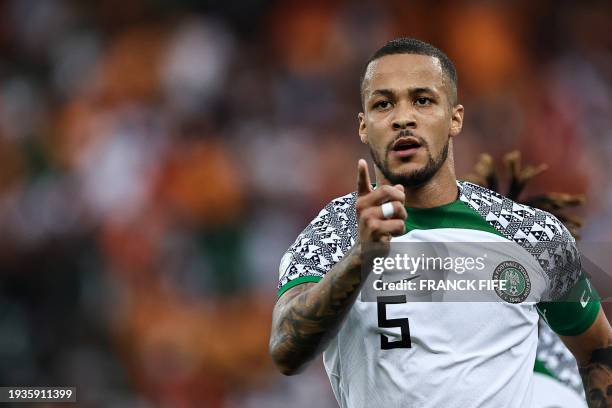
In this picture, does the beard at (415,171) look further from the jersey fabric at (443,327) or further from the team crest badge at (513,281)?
the team crest badge at (513,281)

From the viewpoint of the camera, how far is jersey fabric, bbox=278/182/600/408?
2621 mm

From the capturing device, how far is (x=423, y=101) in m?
2.84

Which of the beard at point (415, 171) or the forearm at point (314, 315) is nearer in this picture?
the forearm at point (314, 315)

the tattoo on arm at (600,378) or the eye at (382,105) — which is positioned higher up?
the eye at (382,105)

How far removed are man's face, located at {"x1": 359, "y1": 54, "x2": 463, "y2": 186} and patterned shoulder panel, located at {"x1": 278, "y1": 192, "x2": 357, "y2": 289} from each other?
0.19 meters

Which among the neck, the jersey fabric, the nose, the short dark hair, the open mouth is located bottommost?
the jersey fabric

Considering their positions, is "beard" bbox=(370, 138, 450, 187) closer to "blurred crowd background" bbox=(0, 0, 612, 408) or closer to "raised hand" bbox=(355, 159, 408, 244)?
"raised hand" bbox=(355, 159, 408, 244)

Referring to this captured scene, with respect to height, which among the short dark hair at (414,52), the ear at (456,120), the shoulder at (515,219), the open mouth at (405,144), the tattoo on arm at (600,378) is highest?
the short dark hair at (414,52)

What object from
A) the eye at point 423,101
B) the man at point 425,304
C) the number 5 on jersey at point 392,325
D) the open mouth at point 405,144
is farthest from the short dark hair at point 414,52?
the number 5 on jersey at point 392,325

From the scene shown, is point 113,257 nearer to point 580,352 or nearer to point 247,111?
point 247,111

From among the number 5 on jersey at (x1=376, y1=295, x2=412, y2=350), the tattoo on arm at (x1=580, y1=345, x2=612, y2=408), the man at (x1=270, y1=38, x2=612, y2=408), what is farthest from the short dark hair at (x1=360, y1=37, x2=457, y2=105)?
the tattoo on arm at (x1=580, y1=345, x2=612, y2=408)

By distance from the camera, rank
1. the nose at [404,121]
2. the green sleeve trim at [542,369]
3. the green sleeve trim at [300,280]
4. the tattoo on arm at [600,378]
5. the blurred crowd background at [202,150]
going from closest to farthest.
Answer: the green sleeve trim at [300,280]
the nose at [404,121]
the tattoo on arm at [600,378]
the green sleeve trim at [542,369]
the blurred crowd background at [202,150]

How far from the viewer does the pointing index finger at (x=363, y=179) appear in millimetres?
2170

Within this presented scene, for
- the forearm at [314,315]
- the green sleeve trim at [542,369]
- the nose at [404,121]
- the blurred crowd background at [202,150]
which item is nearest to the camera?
the forearm at [314,315]
